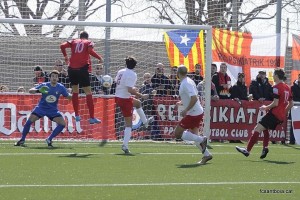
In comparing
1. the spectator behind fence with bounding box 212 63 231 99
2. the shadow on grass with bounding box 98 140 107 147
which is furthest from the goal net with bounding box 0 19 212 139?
the spectator behind fence with bounding box 212 63 231 99

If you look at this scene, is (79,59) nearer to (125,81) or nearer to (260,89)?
(125,81)

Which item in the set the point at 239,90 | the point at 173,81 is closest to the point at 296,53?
the point at 239,90

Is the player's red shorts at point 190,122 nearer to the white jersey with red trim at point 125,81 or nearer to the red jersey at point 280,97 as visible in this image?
the red jersey at point 280,97

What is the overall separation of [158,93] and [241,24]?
7.79 m

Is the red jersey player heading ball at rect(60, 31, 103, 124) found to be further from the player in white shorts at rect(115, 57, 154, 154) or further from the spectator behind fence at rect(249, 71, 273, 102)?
the spectator behind fence at rect(249, 71, 273, 102)

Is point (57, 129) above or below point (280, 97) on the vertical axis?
below

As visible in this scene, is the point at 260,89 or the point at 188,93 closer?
the point at 188,93

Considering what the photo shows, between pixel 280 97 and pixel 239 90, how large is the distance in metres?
6.47

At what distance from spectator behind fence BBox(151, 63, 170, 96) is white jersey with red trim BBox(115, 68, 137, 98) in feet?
14.0

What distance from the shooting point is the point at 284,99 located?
684 inches

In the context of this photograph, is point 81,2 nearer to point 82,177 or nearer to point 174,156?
point 174,156

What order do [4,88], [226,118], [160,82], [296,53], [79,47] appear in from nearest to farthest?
1. [79,47]
2. [4,88]
3. [160,82]
4. [226,118]
5. [296,53]

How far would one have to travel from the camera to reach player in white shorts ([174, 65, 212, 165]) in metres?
15.8

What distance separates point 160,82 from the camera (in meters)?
22.6
